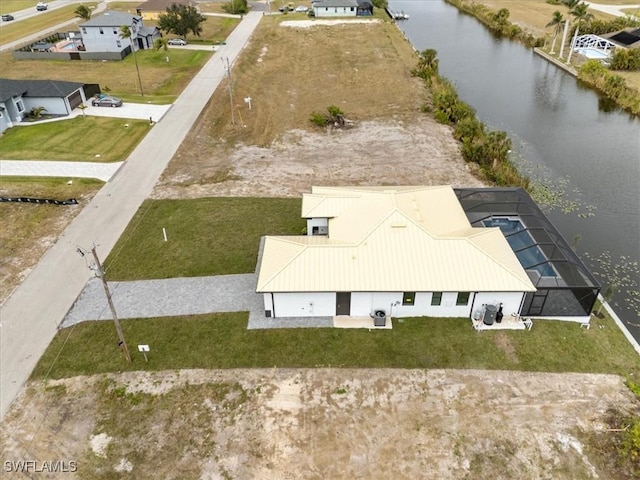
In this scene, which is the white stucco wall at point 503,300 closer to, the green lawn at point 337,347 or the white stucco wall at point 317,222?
the green lawn at point 337,347

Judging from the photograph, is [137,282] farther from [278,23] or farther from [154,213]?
[278,23]

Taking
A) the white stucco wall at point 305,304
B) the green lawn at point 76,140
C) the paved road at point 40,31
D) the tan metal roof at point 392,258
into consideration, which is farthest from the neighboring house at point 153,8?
the white stucco wall at point 305,304

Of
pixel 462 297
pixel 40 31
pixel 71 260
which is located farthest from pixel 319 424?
pixel 40 31

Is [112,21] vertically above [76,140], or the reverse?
[112,21]

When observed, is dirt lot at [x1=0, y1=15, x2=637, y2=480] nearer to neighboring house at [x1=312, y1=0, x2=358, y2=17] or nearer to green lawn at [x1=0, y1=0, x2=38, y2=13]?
neighboring house at [x1=312, y1=0, x2=358, y2=17]

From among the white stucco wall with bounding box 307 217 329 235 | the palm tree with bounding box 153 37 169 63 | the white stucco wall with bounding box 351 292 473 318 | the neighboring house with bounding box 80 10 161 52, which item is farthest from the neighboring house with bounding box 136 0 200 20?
the white stucco wall with bounding box 351 292 473 318

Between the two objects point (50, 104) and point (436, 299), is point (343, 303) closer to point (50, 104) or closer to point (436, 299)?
point (436, 299)
